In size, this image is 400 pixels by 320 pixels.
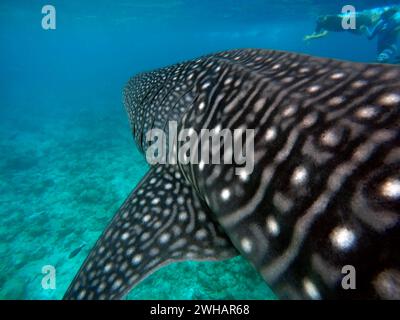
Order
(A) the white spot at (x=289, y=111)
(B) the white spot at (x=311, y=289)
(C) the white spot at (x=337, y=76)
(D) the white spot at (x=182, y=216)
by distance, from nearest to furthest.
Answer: (B) the white spot at (x=311, y=289) → (A) the white spot at (x=289, y=111) → (C) the white spot at (x=337, y=76) → (D) the white spot at (x=182, y=216)

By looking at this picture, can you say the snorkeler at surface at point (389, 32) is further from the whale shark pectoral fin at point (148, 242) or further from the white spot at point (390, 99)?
the whale shark pectoral fin at point (148, 242)

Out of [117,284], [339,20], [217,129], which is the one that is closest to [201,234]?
[117,284]

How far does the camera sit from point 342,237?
4.32ft

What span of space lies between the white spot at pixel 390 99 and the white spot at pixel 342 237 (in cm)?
71

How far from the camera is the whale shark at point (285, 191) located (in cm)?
127

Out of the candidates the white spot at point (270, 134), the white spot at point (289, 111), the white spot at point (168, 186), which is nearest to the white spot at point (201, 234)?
the white spot at point (168, 186)

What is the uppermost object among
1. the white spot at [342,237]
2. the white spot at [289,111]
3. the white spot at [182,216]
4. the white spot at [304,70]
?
the white spot at [304,70]

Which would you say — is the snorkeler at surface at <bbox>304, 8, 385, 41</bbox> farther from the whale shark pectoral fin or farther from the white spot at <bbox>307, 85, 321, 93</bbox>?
the whale shark pectoral fin

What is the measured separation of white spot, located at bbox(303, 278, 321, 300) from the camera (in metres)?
1.44

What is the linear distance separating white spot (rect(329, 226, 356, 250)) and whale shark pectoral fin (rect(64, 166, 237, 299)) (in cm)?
112

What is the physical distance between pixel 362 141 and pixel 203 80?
2003 mm

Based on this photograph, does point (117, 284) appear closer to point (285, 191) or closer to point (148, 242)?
point (148, 242)

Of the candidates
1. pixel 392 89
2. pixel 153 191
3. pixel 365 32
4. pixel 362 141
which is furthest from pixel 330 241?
pixel 365 32
